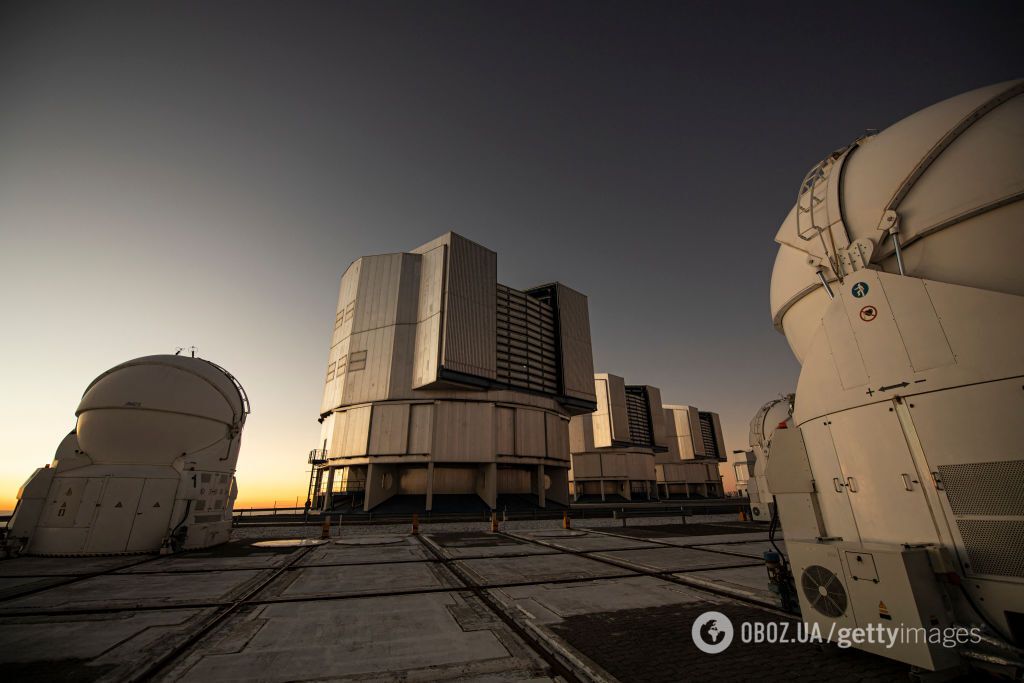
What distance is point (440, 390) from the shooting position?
3212cm

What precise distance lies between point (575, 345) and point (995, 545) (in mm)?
36891

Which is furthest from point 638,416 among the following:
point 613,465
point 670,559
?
point 670,559

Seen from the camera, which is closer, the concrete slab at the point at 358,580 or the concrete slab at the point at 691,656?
the concrete slab at the point at 691,656

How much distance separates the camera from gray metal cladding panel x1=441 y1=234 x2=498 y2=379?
104 feet

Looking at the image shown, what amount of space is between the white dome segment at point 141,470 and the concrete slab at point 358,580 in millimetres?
7631

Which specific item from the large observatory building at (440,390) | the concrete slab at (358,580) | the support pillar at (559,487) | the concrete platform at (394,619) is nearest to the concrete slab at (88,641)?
the concrete platform at (394,619)

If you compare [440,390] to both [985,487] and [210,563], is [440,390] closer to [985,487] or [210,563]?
[210,563]

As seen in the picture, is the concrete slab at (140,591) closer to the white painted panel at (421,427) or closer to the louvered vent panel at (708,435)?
the white painted panel at (421,427)

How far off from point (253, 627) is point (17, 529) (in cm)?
1513

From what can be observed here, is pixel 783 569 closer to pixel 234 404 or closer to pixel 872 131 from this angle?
pixel 872 131

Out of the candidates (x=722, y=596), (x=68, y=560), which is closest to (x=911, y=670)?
(x=722, y=596)

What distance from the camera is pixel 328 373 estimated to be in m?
37.2

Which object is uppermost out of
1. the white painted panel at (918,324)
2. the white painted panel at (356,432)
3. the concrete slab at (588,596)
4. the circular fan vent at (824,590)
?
the white painted panel at (356,432)

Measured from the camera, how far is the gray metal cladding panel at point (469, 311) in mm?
31641
